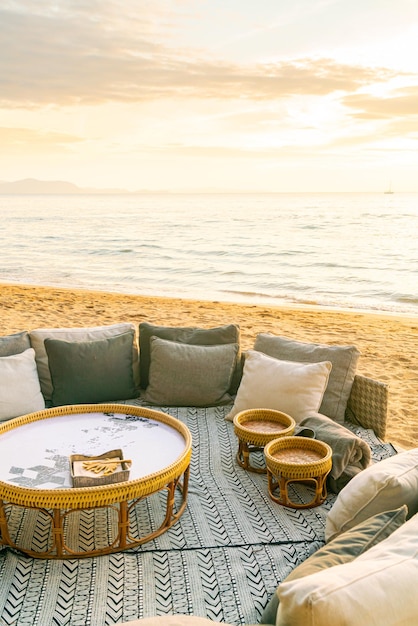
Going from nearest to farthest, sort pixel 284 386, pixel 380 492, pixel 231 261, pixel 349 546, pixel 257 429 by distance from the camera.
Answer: pixel 349 546 < pixel 380 492 < pixel 257 429 < pixel 284 386 < pixel 231 261

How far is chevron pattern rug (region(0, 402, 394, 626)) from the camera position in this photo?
1.96m

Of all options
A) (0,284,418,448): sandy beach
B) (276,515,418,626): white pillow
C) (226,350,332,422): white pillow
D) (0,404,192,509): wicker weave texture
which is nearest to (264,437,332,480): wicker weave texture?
(226,350,332,422): white pillow

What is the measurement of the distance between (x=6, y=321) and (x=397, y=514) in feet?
21.8

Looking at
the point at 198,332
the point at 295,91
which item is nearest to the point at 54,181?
the point at 295,91

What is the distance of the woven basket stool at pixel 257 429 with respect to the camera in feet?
9.64

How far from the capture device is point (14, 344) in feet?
11.7

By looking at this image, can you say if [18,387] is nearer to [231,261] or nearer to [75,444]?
[75,444]

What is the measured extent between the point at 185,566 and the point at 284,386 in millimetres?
1358

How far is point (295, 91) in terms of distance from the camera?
12594 mm

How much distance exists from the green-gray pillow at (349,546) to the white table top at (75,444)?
3.42ft

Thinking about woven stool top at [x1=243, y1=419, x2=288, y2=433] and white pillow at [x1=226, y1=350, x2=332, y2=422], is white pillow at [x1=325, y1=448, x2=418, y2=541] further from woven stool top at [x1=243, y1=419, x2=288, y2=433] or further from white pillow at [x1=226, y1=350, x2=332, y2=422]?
white pillow at [x1=226, y1=350, x2=332, y2=422]

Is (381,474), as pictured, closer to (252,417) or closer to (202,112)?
(252,417)

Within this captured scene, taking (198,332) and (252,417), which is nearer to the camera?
(252,417)

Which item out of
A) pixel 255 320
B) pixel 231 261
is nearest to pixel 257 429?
pixel 255 320
